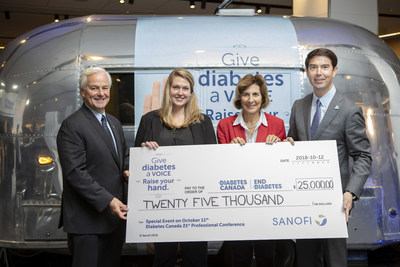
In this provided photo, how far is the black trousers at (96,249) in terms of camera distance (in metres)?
2.96

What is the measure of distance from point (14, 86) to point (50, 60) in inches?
15.6

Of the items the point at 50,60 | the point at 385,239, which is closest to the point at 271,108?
the point at 385,239

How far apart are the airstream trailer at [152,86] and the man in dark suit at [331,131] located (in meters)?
0.96

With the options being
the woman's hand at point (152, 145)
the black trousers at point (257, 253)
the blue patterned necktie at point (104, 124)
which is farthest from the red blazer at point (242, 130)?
the blue patterned necktie at point (104, 124)

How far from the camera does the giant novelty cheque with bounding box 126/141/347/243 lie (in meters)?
3.21

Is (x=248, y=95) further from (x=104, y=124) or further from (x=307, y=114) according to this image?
(x=104, y=124)

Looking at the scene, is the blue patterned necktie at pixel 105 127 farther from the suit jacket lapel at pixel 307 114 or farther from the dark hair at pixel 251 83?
the suit jacket lapel at pixel 307 114

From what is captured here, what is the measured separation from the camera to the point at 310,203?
323cm

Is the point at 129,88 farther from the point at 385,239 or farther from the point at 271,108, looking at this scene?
the point at 385,239

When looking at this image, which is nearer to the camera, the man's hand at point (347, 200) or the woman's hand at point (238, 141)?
the man's hand at point (347, 200)

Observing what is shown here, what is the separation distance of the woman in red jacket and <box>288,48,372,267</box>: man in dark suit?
0.21 m

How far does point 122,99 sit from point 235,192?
1534mm

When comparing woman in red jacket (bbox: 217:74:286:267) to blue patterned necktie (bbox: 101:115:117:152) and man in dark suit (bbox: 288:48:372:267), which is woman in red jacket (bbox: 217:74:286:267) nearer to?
man in dark suit (bbox: 288:48:372:267)

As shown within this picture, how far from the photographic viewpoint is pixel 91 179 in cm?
295
